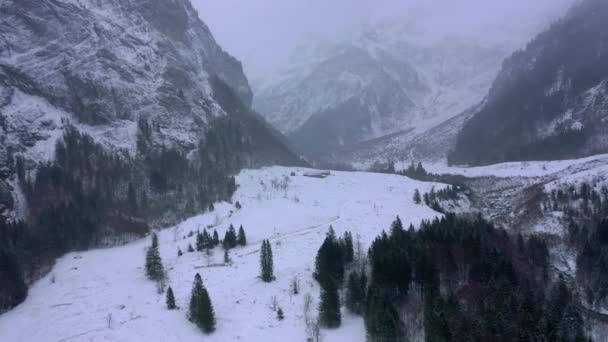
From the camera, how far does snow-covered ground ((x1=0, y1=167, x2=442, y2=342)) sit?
221 feet

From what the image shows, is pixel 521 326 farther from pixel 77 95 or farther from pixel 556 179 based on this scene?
pixel 77 95

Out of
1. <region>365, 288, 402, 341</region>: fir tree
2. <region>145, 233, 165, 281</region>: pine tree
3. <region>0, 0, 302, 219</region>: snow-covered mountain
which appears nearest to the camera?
<region>365, 288, 402, 341</region>: fir tree

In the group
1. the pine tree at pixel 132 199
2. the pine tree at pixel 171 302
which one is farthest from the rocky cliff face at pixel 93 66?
the pine tree at pixel 171 302

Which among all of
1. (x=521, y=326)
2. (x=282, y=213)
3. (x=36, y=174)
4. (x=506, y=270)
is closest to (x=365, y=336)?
(x=521, y=326)

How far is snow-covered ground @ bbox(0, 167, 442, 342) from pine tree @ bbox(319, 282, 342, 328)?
138 cm

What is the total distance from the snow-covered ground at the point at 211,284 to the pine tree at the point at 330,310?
138 cm

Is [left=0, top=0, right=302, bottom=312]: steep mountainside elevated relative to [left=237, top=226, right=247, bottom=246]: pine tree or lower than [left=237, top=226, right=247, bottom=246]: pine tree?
elevated

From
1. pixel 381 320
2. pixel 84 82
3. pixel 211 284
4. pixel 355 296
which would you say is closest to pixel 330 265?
pixel 355 296

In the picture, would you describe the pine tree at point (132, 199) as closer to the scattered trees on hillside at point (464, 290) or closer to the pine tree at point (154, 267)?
the pine tree at point (154, 267)

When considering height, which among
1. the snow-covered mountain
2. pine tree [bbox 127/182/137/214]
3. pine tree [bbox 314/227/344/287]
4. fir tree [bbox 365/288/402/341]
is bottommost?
fir tree [bbox 365/288/402/341]

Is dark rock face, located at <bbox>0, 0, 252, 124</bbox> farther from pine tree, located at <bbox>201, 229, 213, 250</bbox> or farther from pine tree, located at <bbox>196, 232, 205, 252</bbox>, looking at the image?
pine tree, located at <bbox>201, 229, 213, 250</bbox>

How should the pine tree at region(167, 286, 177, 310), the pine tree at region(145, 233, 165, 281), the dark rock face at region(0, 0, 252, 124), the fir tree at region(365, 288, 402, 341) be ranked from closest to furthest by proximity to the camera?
the fir tree at region(365, 288, 402, 341) < the pine tree at region(167, 286, 177, 310) < the pine tree at region(145, 233, 165, 281) < the dark rock face at region(0, 0, 252, 124)

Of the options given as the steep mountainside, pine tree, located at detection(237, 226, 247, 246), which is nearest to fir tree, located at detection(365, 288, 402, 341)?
pine tree, located at detection(237, 226, 247, 246)

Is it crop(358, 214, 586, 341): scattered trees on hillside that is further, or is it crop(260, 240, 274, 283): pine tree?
crop(260, 240, 274, 283): pine tree
